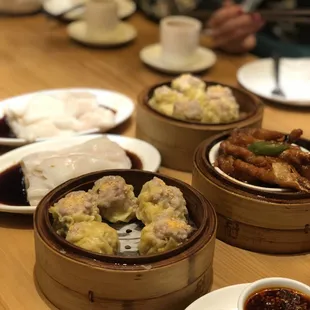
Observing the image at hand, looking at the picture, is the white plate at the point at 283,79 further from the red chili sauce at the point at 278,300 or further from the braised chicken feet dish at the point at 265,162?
the red chili sauce at the point at 278,300

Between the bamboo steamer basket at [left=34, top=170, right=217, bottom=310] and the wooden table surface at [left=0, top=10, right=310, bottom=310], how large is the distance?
0.31ft

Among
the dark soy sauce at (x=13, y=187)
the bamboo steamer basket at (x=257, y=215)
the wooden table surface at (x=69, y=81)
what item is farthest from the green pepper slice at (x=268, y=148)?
the dark soy sauce at (x=13, y=187)

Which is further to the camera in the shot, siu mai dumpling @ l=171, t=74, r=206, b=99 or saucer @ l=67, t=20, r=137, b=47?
saucer @ l=67, t=20, r=137, b=47

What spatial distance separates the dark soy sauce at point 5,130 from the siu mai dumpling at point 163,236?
31.3 inches

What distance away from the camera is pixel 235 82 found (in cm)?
251

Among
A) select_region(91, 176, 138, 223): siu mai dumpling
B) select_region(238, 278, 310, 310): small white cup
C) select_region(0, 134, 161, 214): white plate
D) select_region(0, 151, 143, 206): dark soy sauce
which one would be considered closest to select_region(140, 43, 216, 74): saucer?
select_region(0, 134, 161, 214): white plate

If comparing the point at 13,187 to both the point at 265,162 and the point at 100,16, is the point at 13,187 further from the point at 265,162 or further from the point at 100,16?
the point at 100,16

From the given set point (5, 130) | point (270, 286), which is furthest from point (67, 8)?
point (270, 286)

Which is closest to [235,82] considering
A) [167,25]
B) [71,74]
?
[167,25]

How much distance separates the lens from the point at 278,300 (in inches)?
44.4

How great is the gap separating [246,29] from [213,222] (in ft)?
5.60

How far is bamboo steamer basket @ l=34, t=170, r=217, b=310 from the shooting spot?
1141mm

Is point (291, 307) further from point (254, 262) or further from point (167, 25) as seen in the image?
point (167, 25)

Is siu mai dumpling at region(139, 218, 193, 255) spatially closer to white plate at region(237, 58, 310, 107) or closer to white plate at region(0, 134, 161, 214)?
white plate at region(0, 134, 161, 214)
